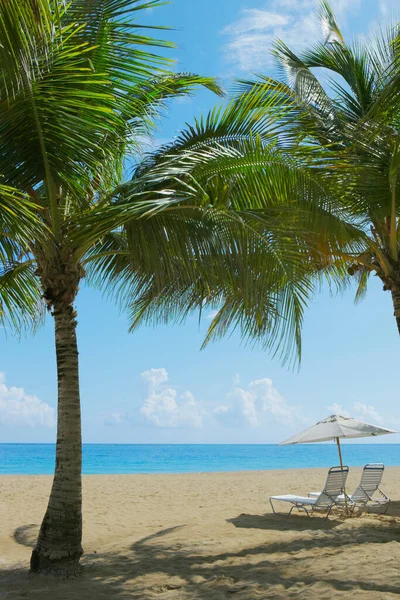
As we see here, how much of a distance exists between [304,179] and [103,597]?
4365 millimetres

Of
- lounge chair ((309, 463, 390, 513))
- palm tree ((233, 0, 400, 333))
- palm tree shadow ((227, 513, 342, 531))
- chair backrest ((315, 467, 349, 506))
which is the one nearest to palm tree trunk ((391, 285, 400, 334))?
palm tree ((233, 0, 400, 333))

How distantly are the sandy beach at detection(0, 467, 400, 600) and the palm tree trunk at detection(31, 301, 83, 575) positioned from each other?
0.74 ft

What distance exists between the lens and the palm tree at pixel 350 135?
6.66 metres

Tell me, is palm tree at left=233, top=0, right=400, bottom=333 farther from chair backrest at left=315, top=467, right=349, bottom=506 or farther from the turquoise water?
the turquoise water

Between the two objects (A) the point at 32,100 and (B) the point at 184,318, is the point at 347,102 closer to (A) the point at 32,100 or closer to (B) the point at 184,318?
(B) the point at 184,318

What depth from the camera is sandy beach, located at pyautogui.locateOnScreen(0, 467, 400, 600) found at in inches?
212

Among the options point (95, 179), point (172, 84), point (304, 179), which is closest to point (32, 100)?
point (95, 179)

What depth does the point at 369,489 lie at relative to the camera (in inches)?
390

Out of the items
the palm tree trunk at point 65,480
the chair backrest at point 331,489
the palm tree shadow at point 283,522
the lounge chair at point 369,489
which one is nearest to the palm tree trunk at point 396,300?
the chair backrest at point 331,489

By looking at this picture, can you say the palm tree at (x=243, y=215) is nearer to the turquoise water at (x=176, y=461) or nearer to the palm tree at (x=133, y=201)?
the palm tree at (x=133, y=201)

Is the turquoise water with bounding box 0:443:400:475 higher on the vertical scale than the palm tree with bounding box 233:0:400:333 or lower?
lower

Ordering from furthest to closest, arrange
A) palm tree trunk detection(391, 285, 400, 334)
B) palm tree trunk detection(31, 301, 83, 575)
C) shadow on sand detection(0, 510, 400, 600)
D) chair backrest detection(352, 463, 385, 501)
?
1. chair backrest detection(352, 463, 385, 501)
2. palm tree trunk detection(391, 285, 400, 334)
3. palm tree trunk detection(31, 301, 83, 575)
4. shadow on sand detection(0, 510, 400, 600)

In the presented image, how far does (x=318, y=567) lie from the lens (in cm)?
582

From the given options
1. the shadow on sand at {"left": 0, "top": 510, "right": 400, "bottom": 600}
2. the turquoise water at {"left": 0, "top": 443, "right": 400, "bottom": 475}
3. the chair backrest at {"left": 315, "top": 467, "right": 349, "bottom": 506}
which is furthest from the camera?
the turquoise water at {"left": 0, "top": 443, "right": 400, "bottom": 475}
